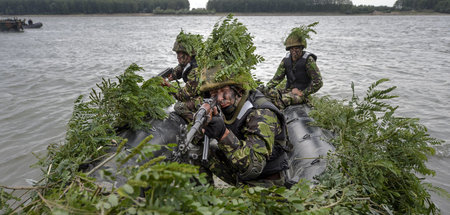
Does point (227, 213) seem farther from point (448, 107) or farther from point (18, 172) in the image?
point (448, 107)

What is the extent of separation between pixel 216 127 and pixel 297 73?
5.14 m

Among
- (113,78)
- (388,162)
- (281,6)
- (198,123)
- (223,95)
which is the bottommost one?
(113,78)

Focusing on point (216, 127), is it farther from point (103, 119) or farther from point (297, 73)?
point (297, 73)

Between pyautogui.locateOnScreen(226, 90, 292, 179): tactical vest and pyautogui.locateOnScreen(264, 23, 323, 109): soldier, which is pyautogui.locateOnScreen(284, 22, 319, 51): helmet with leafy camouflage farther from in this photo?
pyautogui.locateOnScreen(226, 90, 292, 179): tactical vest

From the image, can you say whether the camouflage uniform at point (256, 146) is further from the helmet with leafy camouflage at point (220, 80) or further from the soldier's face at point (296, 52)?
the soldier's face at point (296, 52)

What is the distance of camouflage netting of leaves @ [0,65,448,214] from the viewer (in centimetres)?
167

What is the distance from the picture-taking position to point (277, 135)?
3.90 metres

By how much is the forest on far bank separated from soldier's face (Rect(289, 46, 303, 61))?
109m

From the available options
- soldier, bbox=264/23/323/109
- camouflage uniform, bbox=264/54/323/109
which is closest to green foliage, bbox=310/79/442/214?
camouflage uniform, bbox=264/54/323/109

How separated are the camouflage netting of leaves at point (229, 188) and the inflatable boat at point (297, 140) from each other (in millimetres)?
311

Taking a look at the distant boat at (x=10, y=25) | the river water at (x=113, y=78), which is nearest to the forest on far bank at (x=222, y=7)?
the distant boat at (x=10, y=25)

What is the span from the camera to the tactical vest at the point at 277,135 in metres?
3.72

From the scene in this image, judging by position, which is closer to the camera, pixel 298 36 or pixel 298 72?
pixel 298 36

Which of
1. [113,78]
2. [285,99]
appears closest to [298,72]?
[285,99]
